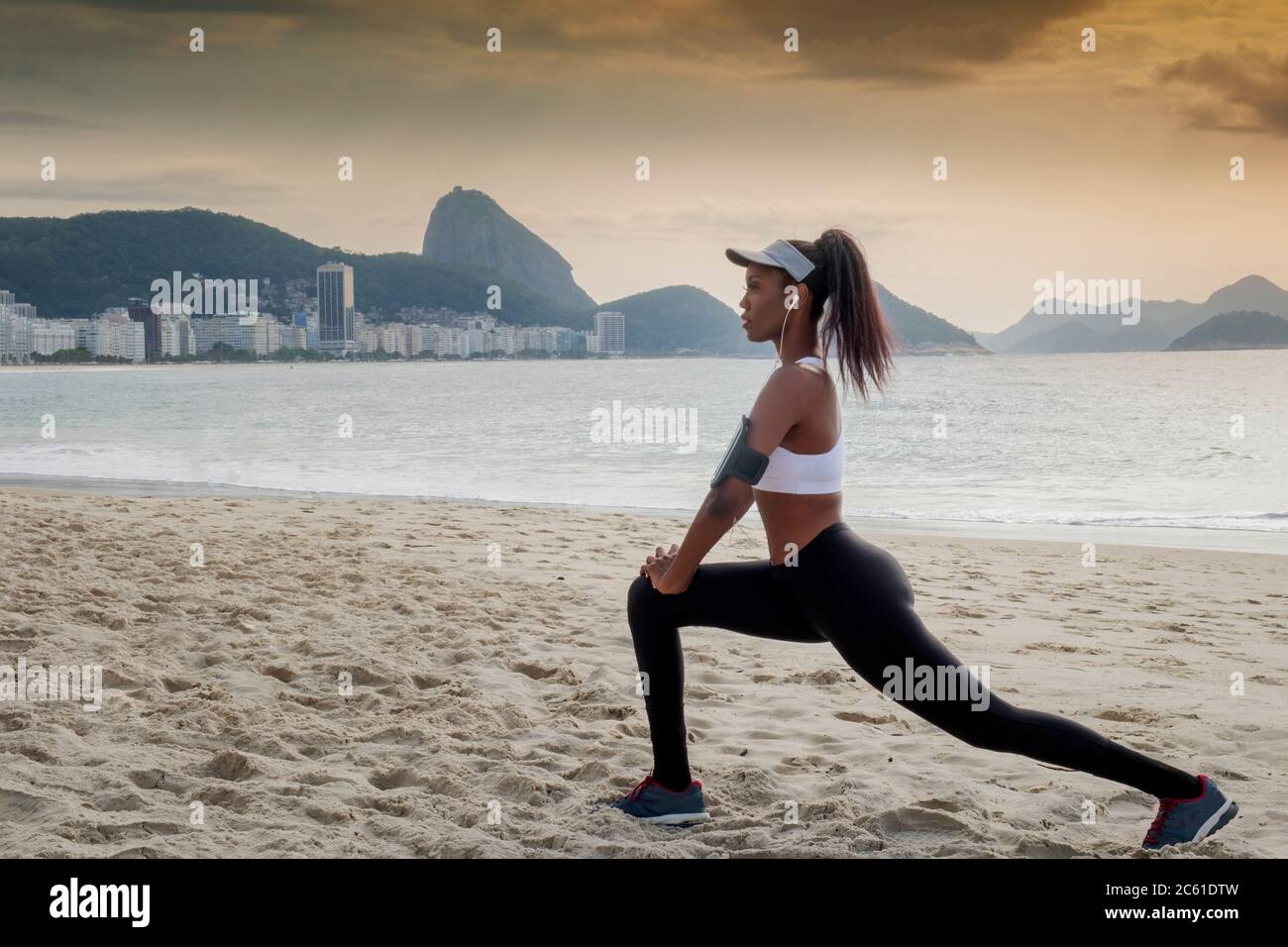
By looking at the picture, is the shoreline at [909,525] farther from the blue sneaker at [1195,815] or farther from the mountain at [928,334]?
the mountain at [928,334]

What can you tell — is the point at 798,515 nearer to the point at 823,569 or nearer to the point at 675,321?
the point at 823,569

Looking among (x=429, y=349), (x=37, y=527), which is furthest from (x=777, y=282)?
(x=429, y=349)

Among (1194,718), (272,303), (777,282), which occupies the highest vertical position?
(272,303)

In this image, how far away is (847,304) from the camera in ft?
10.0

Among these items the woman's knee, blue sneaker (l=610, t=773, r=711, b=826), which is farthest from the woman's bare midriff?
blue sneaker (l=610, t=773, r=711, b=826)

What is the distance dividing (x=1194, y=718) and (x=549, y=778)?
107 inches

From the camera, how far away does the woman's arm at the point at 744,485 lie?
290 centimetres

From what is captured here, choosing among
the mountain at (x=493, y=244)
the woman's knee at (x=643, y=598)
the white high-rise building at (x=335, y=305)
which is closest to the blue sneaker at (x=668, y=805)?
the woman's knee at (x=643, y=598)

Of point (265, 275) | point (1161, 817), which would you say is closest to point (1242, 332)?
point (265, 275)

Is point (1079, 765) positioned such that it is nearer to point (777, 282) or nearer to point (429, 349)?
point (777, 282)

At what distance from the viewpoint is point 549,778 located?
3.70m

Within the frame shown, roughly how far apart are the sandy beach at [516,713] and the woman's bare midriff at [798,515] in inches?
35.9

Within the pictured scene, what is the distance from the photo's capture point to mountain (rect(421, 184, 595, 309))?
179 m
